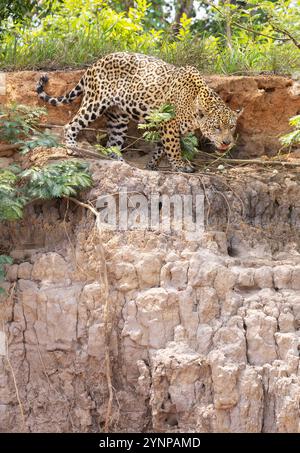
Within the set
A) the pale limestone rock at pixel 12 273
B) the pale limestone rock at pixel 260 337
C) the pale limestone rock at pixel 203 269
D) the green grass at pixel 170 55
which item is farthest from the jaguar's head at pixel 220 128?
the pale limestone rock at pixel 12 273

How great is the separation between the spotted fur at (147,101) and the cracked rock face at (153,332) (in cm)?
143

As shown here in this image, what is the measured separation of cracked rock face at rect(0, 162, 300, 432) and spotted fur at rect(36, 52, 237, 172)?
1426 mm

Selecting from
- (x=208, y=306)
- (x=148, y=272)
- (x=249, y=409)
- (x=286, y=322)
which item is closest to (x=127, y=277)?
(x=148, y=272)

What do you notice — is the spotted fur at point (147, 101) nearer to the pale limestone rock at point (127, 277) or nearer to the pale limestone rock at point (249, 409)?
the pale limestone rock at point (127, 277)

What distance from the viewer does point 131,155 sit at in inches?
460

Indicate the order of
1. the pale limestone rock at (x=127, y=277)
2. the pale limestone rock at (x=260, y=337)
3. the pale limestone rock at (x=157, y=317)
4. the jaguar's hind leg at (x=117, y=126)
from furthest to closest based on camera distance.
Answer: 1. the jaguar's hind leg at (x=117, y=126)
2. the pale limestone rock at (x=127, y=277)
3. the pale limestone rock at (x=157, y=317)
4. the pale limestone rock at (x=260, y=337)

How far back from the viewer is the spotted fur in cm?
1105

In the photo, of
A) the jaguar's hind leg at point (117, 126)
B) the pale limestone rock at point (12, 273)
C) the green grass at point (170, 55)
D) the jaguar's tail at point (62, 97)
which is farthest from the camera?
the green grass at point (170, 55)

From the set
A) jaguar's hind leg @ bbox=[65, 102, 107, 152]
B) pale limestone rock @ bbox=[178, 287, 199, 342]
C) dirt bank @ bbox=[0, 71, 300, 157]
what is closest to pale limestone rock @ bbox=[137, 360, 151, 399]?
pale limestone rock @ bbox=[178, 287, 199, 342]

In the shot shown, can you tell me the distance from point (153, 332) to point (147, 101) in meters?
3.25

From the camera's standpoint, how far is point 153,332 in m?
9.17

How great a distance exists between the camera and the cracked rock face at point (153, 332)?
881 cm

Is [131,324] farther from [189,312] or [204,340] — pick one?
[204,340]

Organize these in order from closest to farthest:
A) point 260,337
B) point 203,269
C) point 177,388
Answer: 1. point 177,388
2. point 260,337
3. point 203,269
